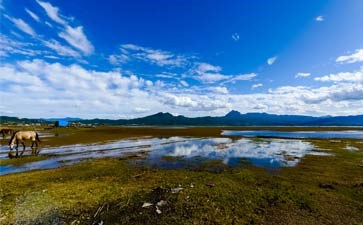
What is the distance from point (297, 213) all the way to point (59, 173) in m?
17.0

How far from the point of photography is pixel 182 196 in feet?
37.1

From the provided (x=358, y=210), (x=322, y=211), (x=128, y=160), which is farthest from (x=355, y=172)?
(x=128, y=160)

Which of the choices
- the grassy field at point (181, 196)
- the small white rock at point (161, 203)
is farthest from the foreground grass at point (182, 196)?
the small white rock at point (161, 203)

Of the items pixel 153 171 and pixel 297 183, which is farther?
pixel 153 171

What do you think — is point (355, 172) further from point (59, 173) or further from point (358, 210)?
point (59, 173)

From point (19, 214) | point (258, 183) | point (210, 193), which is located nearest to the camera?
point (19, 214)

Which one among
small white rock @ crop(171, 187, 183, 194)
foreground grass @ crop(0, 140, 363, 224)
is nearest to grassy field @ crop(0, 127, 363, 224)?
foreground grass @ crop(0, 140, 363, 224)

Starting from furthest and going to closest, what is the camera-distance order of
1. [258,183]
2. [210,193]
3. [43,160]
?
[43,160] → [258,183] → [210,193]

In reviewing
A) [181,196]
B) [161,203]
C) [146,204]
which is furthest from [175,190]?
[146,204]

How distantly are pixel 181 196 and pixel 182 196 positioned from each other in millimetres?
56

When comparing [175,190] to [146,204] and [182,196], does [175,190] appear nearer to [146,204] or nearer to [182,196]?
[182,196]

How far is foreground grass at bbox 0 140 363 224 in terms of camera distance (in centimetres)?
909

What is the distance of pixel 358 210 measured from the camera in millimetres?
10133

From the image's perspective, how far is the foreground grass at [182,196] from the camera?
9086mm
